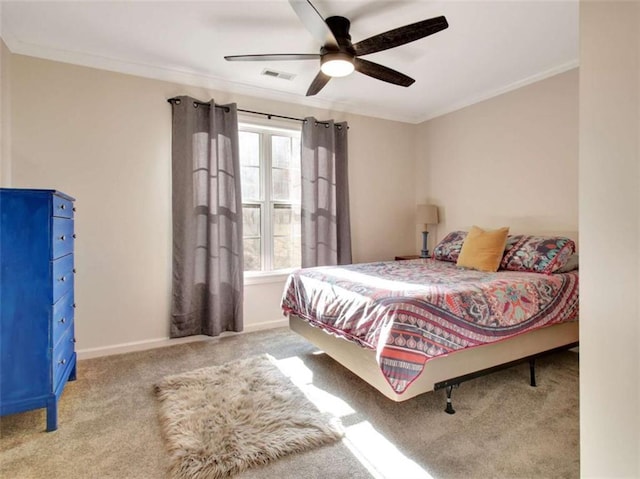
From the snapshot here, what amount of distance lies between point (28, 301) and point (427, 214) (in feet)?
12.6

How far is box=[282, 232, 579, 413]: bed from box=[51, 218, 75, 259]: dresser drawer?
1610 millimetres

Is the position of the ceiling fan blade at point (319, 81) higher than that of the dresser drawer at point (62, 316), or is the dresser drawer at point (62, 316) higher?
the ceiling fan blade at point (319, 81)

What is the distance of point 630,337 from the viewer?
791mm

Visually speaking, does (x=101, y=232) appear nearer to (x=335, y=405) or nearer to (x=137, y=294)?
(x=137, y=294)

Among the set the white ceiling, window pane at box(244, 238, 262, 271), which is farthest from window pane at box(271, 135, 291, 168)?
window pane at box(244, 238, 262, 271)

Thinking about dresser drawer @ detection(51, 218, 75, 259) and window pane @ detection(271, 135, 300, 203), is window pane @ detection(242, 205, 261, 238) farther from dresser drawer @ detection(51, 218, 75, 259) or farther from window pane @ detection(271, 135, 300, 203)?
dresser drawer @ detection(51, 218, 75, 259)

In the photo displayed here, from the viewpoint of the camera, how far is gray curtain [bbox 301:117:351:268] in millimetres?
3711

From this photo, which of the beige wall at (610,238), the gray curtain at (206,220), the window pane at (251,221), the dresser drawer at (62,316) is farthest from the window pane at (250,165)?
the beige wall at (610,238)

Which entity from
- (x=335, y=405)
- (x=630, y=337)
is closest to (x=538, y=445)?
(x=335, y=405)

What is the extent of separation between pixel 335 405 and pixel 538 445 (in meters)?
1.06

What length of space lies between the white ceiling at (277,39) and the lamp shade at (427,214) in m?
1.37

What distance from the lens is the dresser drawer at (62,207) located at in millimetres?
1856

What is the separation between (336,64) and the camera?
7.39 ft

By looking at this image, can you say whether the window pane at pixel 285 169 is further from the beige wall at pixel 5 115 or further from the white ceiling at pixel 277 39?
the beige wall at pixel 5 115
